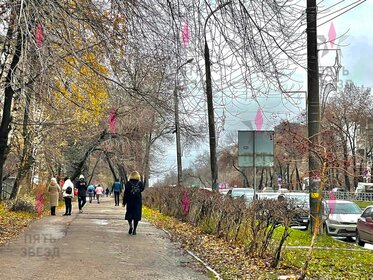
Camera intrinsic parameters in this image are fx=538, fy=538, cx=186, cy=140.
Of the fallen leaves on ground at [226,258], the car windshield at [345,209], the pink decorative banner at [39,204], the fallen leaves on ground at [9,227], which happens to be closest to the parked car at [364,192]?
the car windshield at [345,209]

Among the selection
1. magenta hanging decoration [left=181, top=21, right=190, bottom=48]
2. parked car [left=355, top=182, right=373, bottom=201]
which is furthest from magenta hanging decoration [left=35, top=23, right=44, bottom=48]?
parked car [left=355, top=182, right=373, bottom=201]

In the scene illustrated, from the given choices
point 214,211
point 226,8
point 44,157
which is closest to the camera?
point 226,8

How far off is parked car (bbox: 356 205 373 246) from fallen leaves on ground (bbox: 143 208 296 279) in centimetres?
637

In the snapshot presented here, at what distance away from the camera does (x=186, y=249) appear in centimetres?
1148

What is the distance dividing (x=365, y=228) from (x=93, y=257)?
37.7 feet

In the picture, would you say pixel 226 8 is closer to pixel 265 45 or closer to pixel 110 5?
pixel 265 45

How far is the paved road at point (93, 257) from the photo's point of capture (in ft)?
26.8

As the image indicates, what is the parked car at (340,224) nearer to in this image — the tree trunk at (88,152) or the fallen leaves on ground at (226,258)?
the fallen leaves on ground at (226,258)

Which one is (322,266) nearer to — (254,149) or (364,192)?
(254,149)

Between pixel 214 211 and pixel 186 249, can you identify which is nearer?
pixel 186 249

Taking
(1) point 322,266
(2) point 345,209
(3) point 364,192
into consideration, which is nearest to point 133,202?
(1) point 322,266

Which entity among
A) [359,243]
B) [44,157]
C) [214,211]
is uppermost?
[44,157]

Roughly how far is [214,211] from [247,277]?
18.3ft

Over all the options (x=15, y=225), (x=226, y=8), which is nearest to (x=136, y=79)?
(x=226, y=8)
